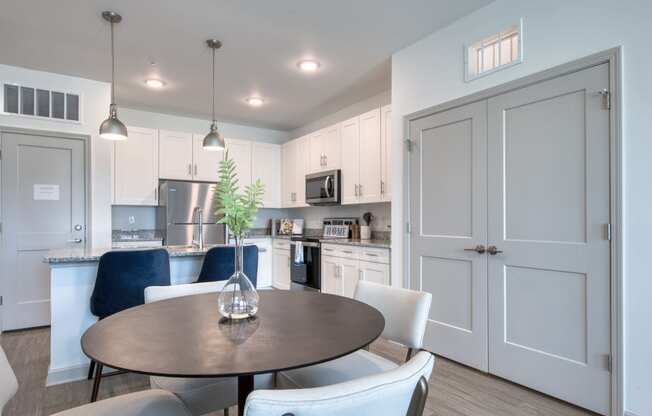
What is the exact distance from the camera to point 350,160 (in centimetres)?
440

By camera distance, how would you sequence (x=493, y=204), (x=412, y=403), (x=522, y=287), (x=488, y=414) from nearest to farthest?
(x=412, y=403), (x=488, y=414), (x=522, y=287), (x=493, y=204)

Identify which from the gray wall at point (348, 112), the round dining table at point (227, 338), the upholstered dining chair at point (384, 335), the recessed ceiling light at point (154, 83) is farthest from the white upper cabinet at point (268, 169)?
the round dining table at point (227, 338)

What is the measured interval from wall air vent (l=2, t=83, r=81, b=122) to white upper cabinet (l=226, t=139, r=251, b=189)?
2043mm

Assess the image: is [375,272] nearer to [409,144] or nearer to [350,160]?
[409,144]

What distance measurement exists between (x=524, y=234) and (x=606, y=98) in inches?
36.2

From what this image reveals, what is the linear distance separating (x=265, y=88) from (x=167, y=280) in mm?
2684

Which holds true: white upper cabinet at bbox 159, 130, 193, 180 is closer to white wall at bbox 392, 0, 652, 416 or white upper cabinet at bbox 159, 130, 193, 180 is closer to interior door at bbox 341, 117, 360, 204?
interior door at bbox 341, 117, 360, 204

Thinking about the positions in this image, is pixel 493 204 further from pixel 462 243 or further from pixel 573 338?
pixel 573 338

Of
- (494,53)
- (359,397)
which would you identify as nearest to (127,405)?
(359,397)

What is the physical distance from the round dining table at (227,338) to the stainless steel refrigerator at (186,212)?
3.40 m

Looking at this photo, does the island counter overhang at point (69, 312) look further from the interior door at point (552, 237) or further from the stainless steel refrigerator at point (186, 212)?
the interior door at point (552, 237)

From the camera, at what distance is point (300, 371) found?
1.50 m

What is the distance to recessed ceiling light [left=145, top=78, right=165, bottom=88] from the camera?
396 cm

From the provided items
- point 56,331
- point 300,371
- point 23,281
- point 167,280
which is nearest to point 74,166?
point 23,281
